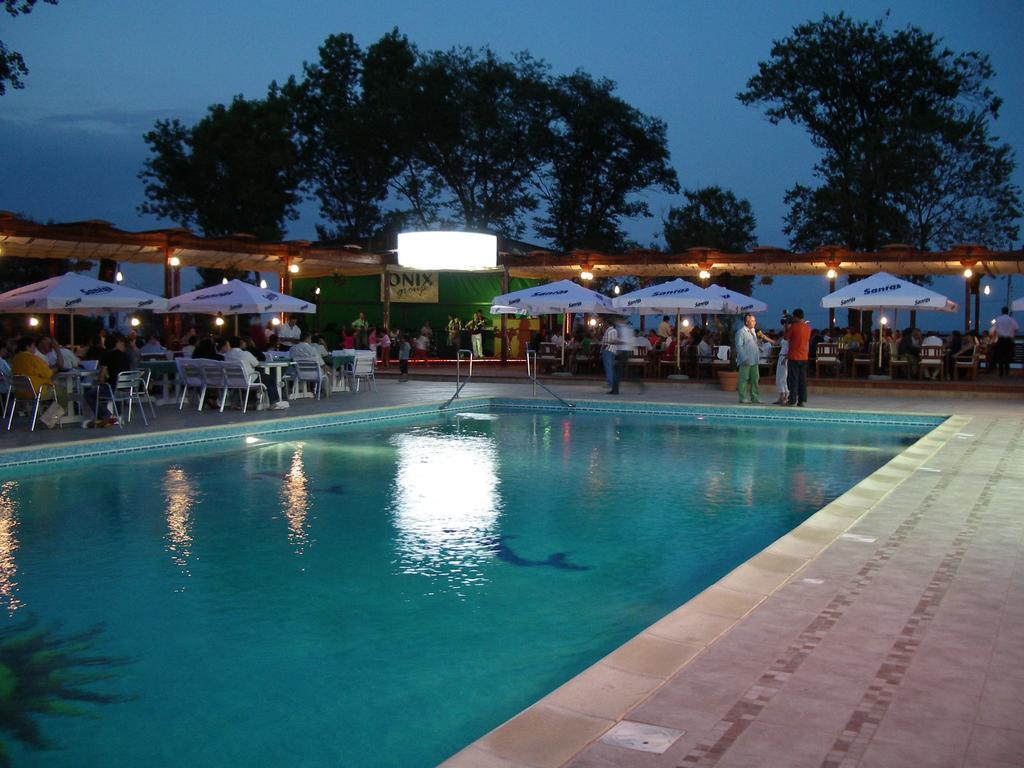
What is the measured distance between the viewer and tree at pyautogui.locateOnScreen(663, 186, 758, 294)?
124ft

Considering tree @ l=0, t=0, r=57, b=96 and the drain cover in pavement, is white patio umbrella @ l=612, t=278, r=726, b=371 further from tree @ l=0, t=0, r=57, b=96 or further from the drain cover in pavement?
the drain cover in pavement

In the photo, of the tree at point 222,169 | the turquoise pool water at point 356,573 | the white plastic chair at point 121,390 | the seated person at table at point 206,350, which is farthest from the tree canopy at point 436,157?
the turquoise pool water at point 356,573

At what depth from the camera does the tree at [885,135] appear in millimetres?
27469

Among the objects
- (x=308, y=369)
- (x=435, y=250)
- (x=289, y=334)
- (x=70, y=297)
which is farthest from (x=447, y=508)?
(x=435, y=250)

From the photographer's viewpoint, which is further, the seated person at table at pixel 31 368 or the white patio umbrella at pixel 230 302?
the white patio umbrella at pixel 230 302

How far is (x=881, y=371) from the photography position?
1816cm

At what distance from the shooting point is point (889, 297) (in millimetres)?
16656

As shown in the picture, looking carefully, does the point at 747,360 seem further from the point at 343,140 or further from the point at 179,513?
the point at 343,140

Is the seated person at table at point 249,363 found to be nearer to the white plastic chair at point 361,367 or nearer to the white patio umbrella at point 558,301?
the white plastic chair at point 361,367

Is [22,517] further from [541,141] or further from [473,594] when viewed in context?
[541,141]

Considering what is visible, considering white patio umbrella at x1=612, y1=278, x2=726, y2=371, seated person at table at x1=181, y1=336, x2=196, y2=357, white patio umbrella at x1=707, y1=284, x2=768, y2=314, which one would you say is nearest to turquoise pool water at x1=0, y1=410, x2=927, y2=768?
seated person at table at x1=181, y1=336, x2=196, y2=357

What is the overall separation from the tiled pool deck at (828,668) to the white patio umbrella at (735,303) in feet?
41.4

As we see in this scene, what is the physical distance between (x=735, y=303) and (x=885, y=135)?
43.2ft

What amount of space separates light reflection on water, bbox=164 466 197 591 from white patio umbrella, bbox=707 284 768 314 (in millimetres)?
12208
